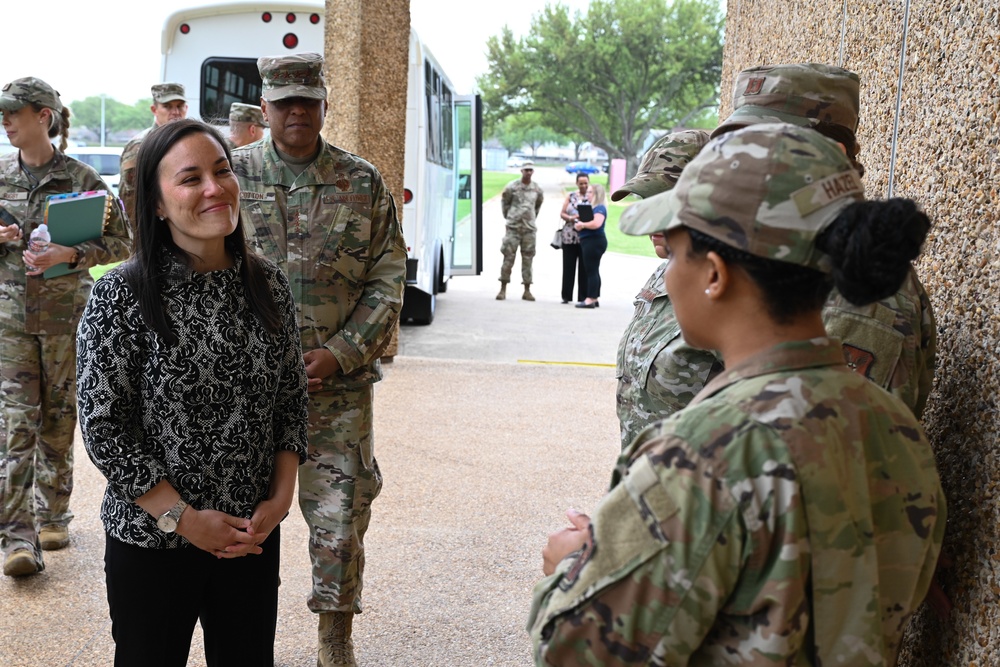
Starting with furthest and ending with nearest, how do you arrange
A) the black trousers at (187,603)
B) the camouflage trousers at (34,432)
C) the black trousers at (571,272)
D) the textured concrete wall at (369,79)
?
the black trousers at (571,272), the textured concrete wall at (369,79), the camouflage trousers at (34,432), the black trousers at (187,603)

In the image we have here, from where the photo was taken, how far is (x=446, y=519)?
494cm

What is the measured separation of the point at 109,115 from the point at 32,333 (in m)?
76.9

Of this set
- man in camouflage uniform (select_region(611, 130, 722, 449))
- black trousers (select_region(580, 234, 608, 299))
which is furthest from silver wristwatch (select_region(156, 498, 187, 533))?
black trousers (select_region(580, 234, 608, 299))

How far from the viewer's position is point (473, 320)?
1171cm

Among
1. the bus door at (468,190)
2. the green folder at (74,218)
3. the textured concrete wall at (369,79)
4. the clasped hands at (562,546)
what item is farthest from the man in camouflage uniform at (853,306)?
the bus door at (468,190)

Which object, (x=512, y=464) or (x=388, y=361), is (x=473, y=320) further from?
(x=512, y=464)

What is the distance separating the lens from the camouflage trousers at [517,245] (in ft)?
45.6

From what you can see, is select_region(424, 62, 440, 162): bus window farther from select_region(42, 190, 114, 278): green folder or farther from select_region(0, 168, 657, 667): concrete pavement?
select_region(42, 190, 114, 278): green folder

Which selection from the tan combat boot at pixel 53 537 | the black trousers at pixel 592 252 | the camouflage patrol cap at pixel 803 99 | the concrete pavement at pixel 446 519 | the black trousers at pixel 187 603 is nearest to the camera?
the camouflage patrol cap at pixel 803 99

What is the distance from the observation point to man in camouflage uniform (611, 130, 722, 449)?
214cm

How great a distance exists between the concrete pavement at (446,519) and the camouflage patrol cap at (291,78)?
72.8 inches


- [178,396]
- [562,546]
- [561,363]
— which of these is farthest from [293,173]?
[561,363]

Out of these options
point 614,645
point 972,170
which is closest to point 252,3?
point 972,170

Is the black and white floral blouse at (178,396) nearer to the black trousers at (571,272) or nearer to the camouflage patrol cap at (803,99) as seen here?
the camouflage patrol cap at (803,99)
